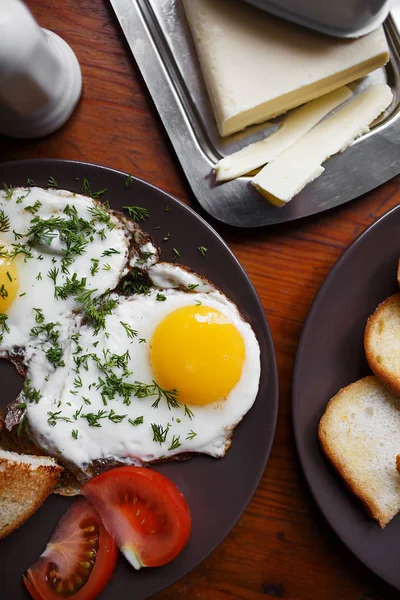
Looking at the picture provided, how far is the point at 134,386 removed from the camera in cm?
221

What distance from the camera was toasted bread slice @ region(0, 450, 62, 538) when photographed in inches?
85.0

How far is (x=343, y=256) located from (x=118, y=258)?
2.99 feet

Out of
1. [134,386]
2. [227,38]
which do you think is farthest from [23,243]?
[227,38]

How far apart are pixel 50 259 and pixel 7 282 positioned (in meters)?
0.18

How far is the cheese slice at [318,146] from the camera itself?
7.64ft

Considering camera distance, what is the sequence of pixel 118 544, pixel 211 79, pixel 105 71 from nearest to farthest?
pixel 118 544, pixel 211 79, pixel 105 71

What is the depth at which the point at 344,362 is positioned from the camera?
7.81ft

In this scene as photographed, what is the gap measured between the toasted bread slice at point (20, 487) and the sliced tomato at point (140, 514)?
6.9 inches

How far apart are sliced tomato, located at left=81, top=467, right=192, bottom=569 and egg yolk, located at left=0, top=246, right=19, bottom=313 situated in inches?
29.7

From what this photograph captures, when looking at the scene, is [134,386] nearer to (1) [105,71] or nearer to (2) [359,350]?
(2) [359,350]

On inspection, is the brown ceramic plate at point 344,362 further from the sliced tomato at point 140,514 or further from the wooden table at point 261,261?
the sliced tomato at point 140,514

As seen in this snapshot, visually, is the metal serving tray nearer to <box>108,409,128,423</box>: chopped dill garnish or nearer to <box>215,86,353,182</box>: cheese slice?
<box>215,86,353,182</box>: cheese slice

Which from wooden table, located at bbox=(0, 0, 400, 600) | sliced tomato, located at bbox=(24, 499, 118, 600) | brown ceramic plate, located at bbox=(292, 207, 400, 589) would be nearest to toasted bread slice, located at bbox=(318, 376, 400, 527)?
brown ceramic plate, located at bbox=(292, 207, 400, 589)


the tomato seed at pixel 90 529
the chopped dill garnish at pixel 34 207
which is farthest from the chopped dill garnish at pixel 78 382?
the chopped dill garnish at pixel 34 207
